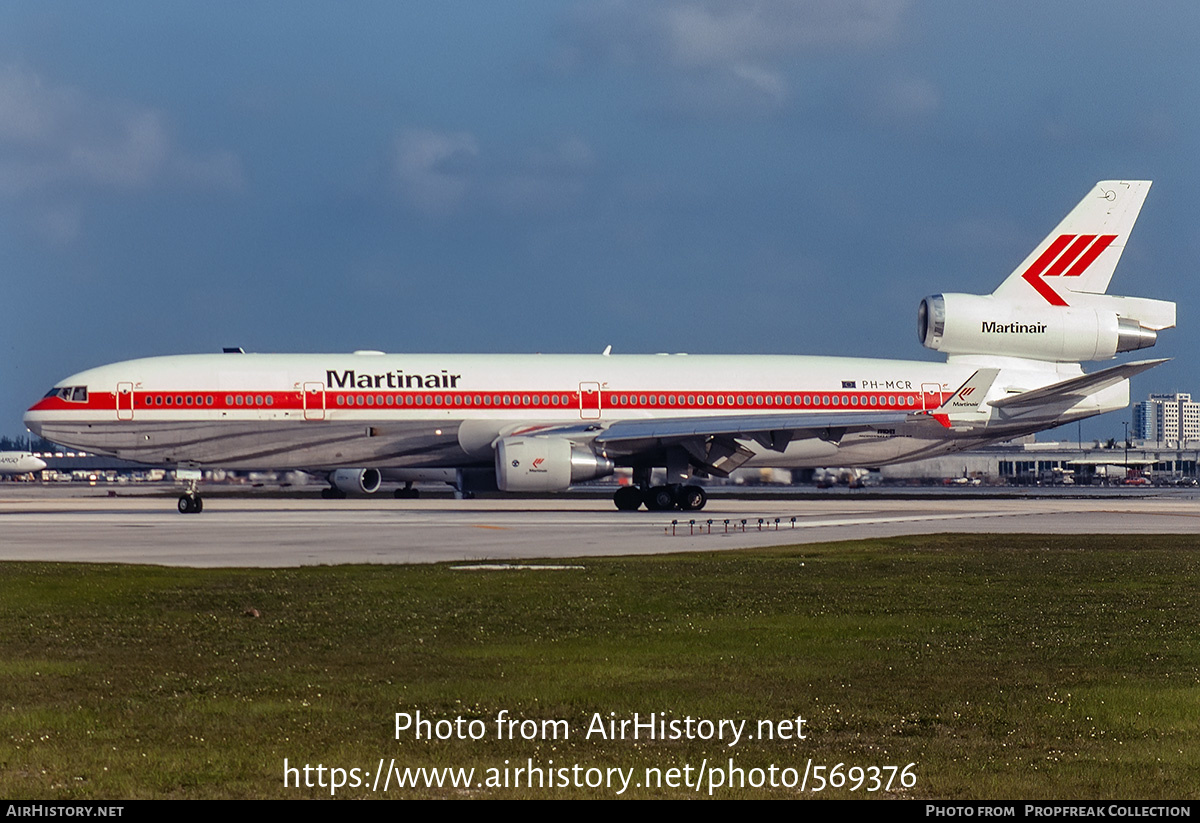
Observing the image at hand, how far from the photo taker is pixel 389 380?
130 feet

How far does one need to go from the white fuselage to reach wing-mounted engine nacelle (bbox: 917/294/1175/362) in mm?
1237

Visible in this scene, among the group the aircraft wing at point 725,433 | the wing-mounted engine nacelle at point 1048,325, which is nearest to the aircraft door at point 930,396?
the wing-mounted engine nacelle at point 1048,325

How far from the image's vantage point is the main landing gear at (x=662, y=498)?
39.7 meters

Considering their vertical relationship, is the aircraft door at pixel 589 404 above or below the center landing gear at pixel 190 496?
above

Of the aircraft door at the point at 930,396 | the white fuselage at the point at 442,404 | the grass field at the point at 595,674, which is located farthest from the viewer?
the aircraft door at the point at 930,396

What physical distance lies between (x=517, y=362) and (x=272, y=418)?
24.6 feet

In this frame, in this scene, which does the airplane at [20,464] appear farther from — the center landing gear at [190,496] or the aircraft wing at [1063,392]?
the aircraft wing at [1063,392]

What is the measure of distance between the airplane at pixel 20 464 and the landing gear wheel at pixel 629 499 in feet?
347

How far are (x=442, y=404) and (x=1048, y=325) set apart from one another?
744 inches

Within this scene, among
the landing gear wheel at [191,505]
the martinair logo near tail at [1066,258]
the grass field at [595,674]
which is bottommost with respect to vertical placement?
the grass field at [595,674]

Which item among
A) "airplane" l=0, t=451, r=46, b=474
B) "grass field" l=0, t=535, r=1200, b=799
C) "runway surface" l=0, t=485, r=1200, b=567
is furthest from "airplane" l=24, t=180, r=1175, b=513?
"airplane" l=0, t=451, r=46, b=474

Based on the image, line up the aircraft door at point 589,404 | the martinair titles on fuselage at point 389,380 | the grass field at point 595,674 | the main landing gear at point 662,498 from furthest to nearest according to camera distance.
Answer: the aircraft door at point 589,404 < the main landing gear at point 662,498 < the martinair titles on fuselage at point 389,380 < the grass field at point 595,674

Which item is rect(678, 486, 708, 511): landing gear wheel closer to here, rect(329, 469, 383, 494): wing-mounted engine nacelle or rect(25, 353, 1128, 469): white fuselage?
rect(25, 353, 1128, 469): white fuselage

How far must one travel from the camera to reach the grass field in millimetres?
7578
